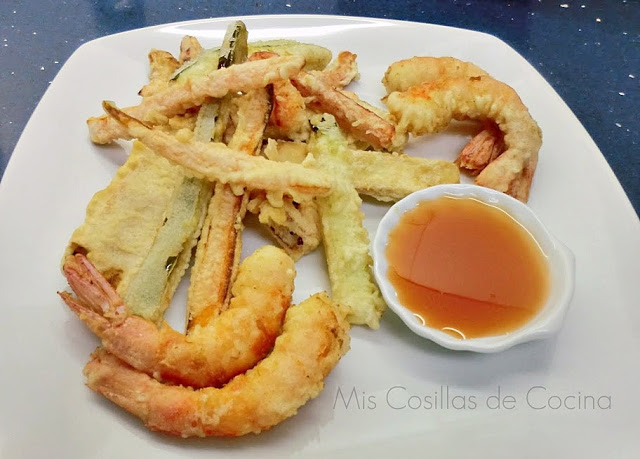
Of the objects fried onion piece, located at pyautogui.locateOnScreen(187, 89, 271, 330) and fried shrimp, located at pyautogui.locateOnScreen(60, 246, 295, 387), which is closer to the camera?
fried shrimp, located at pyautogui.locateOnScreen(60, 246, 295, 387)

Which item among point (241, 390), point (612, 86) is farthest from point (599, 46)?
point (241, 390)

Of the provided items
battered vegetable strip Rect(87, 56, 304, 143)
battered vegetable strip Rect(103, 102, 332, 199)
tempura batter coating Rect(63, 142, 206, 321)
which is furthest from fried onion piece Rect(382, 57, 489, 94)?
tempura batter coating Rect(63, 142, 206, 321)

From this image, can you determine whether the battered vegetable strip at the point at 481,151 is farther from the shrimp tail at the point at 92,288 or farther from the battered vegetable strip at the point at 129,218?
the shrimp tail at the point at 92,288

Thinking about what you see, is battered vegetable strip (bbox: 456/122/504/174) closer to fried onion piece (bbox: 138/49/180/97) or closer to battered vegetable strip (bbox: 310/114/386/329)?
battered vegetable strip (bbox: 310/114/386/329)

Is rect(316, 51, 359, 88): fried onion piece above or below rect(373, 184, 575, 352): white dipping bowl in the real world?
above

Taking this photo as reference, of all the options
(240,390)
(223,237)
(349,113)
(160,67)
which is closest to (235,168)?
(223,237)

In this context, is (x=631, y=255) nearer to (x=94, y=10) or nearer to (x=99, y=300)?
(x=99, y=300)

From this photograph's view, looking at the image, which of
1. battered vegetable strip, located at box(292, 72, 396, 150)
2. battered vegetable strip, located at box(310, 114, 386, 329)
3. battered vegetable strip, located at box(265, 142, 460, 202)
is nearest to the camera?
battered vegetable strip, located at box(310, 114, 386, 329)
